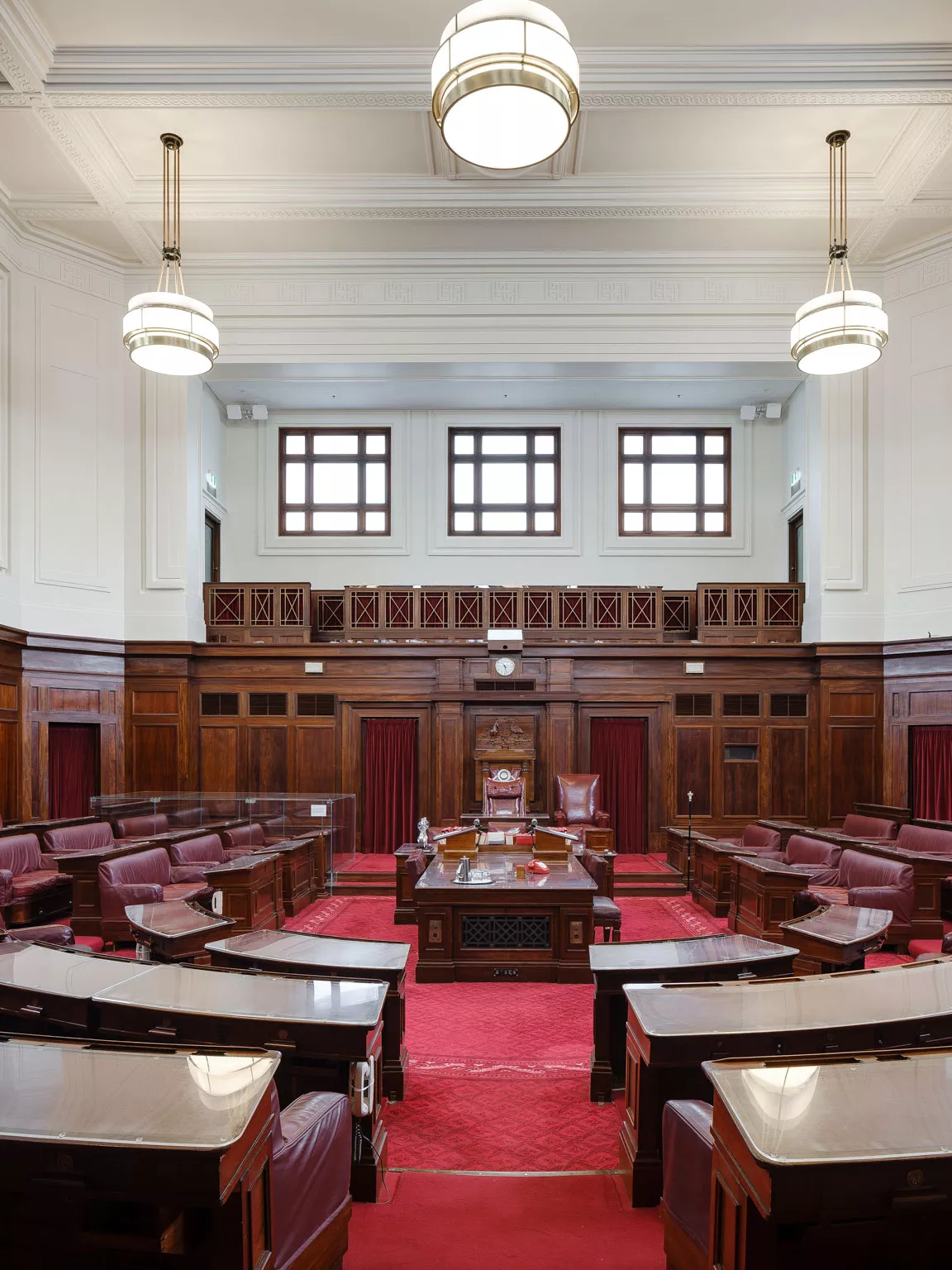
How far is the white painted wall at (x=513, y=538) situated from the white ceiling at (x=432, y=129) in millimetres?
3324

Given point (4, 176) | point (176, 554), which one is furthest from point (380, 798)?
point (4, 176)

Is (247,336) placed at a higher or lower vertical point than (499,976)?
higher

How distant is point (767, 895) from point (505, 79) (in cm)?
601

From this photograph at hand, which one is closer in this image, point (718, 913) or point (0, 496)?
point (718, 913)

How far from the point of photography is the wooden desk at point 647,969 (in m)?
3.71

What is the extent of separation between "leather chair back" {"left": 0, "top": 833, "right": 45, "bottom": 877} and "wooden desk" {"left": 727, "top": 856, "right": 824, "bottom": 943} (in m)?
6.35

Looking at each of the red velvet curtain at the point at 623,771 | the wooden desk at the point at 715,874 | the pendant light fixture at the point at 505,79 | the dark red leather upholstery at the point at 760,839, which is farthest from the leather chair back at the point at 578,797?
the pendant light fixture at the point at 505,79

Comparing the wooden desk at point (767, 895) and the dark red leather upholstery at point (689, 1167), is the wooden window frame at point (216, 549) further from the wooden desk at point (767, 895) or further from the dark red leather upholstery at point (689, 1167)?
the dark red leather upholstery at point (689, 1167)

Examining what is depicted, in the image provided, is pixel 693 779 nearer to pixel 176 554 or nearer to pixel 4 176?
pixel 176 554

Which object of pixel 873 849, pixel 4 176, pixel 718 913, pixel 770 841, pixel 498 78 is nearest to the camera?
pixel 498 78

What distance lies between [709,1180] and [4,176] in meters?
12.1

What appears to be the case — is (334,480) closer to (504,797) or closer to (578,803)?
(504,797)

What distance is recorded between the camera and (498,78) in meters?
4.30

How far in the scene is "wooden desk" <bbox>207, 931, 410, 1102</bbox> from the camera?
3648mm
